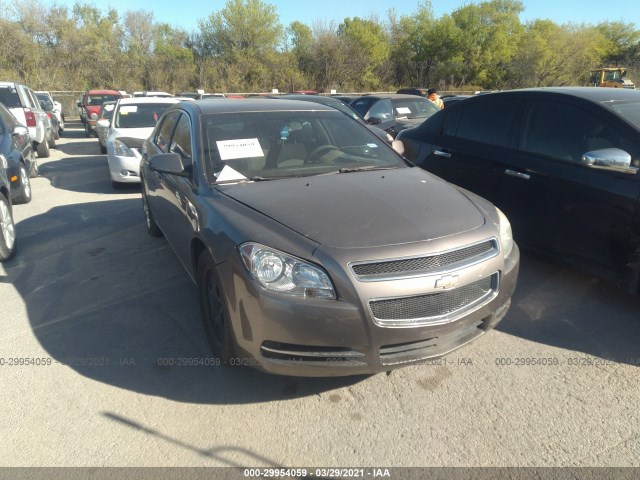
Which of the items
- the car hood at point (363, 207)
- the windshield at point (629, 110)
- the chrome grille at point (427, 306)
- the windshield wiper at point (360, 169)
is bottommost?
the chrome grille at point (427, 306)

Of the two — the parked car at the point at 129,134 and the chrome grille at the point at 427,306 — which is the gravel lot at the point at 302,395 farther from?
the parked car at the point at 129,134

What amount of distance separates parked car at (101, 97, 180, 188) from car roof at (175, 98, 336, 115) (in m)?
3.62

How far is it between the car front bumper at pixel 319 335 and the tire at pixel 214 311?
0.13 m

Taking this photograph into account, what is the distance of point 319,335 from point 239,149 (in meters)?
1.73

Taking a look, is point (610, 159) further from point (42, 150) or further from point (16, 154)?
point (42, 150)

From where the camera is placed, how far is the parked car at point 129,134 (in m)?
8.28

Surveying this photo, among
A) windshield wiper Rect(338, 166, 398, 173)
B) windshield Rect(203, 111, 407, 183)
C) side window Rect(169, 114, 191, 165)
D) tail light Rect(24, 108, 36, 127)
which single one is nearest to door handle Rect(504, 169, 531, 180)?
windshield Rect(203, 111, 407, 183)

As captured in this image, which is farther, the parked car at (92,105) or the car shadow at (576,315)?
the parked car at (92,105)

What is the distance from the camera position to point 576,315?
3842mm

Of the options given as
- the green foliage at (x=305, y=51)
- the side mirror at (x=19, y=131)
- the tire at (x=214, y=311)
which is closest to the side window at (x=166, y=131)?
the tire at (x=214, y=311)

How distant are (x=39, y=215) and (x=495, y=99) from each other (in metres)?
6.25

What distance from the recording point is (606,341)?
3494mm

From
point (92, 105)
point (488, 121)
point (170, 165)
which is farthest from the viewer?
point (92, 105)

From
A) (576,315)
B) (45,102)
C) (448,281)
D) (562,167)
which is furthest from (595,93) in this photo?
(45,102)
